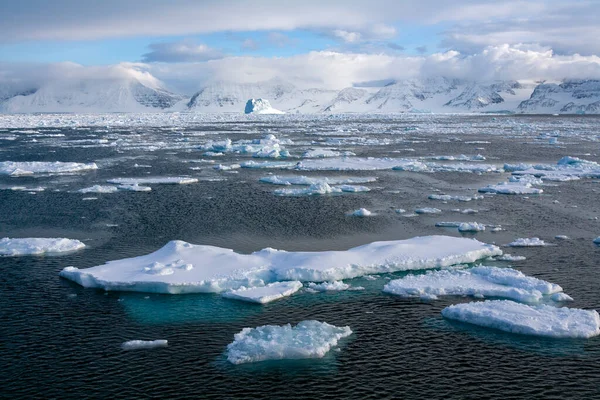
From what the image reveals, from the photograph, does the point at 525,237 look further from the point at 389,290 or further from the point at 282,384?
the point at 282,384

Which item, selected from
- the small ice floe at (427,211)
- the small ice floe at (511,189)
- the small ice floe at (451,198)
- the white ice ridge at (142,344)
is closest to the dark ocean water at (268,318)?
the white ice ridge at (142,344)

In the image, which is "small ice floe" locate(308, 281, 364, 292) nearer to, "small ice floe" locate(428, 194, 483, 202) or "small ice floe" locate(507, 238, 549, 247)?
"small ice floe" locate(507, 238, 549, 247)

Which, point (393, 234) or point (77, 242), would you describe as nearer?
point (77, 242)

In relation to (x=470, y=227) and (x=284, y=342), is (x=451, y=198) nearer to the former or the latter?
(x=470, y=227)

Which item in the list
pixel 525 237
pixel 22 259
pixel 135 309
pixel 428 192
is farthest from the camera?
pixel 428 192

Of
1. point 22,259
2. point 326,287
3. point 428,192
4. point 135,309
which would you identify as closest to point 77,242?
point 22,259

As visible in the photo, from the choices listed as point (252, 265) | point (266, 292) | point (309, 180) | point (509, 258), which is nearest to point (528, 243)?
point (509, 258)
